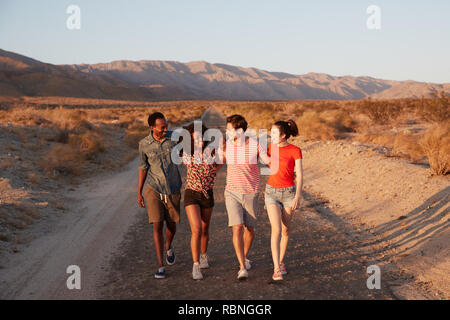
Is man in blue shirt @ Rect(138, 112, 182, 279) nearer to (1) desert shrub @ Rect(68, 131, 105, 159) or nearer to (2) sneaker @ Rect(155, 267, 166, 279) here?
(2) sneaker @ Rect(155, 267, 166, 279)

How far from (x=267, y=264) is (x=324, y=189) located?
5667mm

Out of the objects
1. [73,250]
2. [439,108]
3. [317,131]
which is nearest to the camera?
[73,250]

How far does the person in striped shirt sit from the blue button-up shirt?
2.37 feet

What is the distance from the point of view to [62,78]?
120m

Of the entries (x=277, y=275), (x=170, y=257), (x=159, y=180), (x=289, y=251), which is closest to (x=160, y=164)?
(x=159, y=180)

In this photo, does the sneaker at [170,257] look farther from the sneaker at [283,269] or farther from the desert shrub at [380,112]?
the desert shrub at [380,112]

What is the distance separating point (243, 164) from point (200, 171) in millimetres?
531

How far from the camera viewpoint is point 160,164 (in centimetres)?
478

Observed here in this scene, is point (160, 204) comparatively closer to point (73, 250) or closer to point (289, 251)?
point (73, 250)

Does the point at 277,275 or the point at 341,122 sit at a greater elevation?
the point at 341,122

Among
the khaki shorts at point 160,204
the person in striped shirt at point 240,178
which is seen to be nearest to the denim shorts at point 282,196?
the person in striped shirt at point 240,178

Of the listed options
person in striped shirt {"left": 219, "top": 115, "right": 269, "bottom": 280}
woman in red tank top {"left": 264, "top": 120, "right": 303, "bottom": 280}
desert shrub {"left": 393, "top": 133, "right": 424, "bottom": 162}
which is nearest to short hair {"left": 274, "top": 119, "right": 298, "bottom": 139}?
woman in red tank top {"left": 264, "top": 120, "right": 303, "bottom": 280}

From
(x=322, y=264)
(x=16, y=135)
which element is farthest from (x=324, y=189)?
(x=16, y=135)
